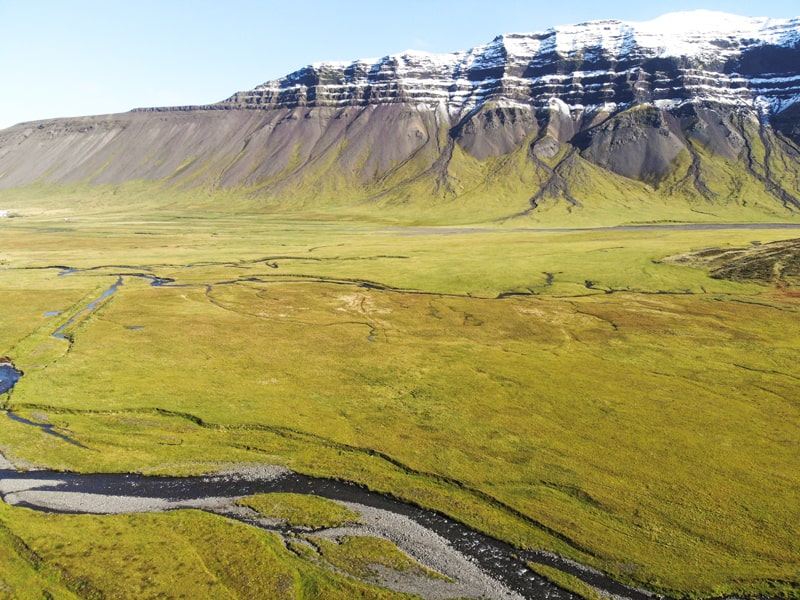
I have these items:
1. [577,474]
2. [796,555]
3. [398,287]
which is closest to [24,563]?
[577,474]

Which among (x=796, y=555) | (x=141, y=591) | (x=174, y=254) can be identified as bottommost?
(x=796, y=555)

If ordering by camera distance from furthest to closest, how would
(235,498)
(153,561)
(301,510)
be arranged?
(235,498)
(301,510)
(153,561)

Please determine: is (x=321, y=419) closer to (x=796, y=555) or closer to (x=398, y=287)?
(x=796, y=555)

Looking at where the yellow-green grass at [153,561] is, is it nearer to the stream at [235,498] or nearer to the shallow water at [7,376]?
the stream at [235,498]

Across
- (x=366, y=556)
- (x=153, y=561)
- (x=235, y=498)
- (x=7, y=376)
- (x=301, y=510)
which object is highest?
(x=7, y=376)

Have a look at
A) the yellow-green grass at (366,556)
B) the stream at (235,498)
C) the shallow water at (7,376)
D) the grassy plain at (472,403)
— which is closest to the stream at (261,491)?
the stream at (235,498)

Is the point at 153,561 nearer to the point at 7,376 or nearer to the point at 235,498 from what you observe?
the point at 235,498

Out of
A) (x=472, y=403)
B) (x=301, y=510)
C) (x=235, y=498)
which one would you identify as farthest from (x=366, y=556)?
(x=472, y=403)

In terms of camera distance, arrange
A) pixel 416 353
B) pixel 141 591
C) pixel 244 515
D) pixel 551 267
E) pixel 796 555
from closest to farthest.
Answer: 1. pixel 141 591
2. pixel 796 555
3. pixel 244 515
4. pixel 416 353
5. pixel 551 267
